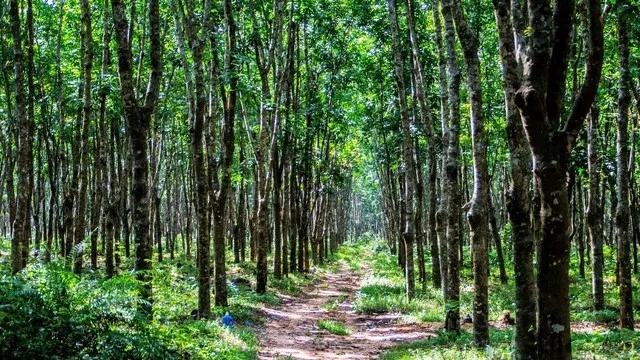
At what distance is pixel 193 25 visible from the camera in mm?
14047

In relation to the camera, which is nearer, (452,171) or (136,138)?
(136,138)

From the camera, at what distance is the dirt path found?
1216 cm

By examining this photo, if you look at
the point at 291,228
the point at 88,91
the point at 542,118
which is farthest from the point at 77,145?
the point at 542,118

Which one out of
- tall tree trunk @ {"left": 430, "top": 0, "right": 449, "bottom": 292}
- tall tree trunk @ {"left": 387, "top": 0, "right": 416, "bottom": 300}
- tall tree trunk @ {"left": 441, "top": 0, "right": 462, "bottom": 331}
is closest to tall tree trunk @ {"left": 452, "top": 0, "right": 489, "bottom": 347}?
tall tree trunk @ {"left": 441, "top": 0, "right": 462, "bottom": 331}

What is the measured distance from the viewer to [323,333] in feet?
47.7

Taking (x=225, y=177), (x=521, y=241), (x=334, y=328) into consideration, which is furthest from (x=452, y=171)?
(x=225, y=177)

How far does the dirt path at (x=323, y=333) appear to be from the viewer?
39.9ft

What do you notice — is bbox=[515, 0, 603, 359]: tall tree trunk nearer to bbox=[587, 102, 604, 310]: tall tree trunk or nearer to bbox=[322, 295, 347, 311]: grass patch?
bbox=[587, 102, 604, 310]: tall tree trunk

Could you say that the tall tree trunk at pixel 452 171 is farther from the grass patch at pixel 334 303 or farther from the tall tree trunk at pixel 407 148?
the grass patch at pixel 334 303

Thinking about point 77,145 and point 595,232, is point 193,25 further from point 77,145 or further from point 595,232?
point 595,232

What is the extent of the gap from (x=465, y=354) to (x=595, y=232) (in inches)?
298

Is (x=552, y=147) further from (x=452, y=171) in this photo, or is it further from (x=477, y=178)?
(x=452, y=171)

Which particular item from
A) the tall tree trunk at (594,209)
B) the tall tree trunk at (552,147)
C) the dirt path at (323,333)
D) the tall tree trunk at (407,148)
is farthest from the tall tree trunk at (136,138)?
the tall tree trunk at (594,209)

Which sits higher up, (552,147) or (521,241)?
(552,147)
